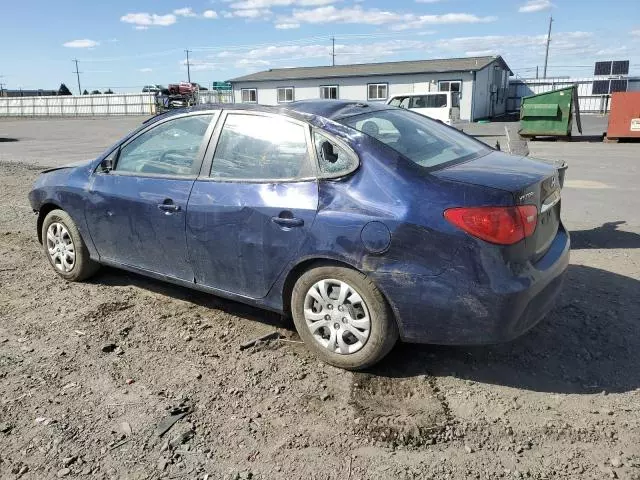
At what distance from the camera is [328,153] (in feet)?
11.1

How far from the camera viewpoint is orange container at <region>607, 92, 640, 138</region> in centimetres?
1795

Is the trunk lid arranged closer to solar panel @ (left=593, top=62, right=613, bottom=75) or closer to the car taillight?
the car taillight

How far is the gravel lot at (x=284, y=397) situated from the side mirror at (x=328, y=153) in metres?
1.31

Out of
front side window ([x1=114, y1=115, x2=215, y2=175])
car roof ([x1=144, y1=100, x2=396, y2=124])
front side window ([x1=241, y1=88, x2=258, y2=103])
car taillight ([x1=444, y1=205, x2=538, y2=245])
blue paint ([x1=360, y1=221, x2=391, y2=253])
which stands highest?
front side window ([x1=241, y1=88, x2=258, y2=103])

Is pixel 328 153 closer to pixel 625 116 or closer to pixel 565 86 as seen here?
pixel 625 116

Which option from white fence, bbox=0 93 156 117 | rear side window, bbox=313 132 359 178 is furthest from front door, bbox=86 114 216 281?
white fence, bbox=0 93 156 117

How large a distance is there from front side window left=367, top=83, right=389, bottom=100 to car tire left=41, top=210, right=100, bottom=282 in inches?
1384

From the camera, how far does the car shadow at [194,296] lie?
4.23m

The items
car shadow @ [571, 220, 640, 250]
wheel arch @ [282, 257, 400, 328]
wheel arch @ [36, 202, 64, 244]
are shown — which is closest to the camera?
wheel arch @ [282, 257, 400, 328]

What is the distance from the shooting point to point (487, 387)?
3242 mm

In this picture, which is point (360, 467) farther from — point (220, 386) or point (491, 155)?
point (491, 155)

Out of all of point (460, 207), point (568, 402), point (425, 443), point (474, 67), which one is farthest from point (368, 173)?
point (474, 67)

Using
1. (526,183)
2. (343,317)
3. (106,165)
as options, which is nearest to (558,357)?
(526,183)

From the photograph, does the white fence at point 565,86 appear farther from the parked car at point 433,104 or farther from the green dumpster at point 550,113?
the parked car at point 433,104
